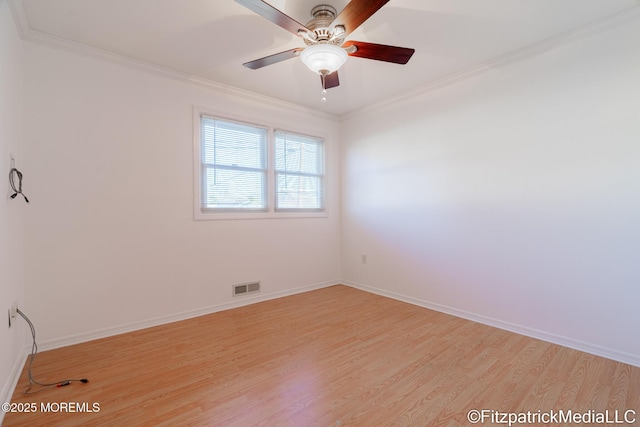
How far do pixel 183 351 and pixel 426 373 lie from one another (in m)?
1.93

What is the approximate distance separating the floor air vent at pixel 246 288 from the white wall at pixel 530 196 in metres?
1.72

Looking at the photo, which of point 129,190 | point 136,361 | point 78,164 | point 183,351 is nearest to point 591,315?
point 183,351

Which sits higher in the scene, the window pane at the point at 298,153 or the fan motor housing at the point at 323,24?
the fan motor housing at the point at 323,24

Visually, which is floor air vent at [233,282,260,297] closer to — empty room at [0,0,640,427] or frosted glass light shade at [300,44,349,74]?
empty room at [0,0,640,427]

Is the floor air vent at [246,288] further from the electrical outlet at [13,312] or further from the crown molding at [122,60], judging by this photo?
the crown molding at [122,60]

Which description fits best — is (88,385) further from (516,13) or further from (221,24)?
(516,13)

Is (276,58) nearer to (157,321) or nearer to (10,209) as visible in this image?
(10,209)

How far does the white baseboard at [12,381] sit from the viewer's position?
67.9 inches

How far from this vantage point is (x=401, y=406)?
5.66 ft

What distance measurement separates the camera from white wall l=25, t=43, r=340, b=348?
2426 millimetres

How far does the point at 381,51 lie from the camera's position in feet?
6.94

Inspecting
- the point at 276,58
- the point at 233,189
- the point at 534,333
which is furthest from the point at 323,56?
the point at 534,333

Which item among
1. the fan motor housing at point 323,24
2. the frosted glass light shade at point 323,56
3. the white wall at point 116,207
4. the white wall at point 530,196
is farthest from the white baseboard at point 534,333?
the fan motor housing at point 323,24

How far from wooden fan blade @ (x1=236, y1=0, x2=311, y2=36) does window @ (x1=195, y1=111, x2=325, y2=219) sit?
70.8 inches
